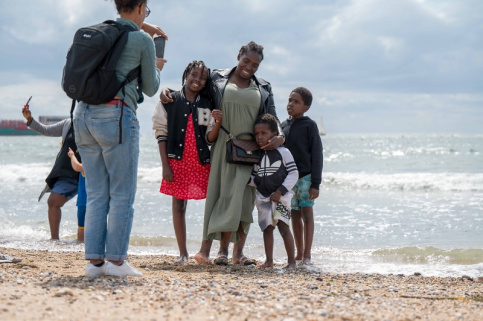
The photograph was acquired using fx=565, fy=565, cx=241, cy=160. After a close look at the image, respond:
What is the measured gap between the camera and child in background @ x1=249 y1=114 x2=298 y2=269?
512cm

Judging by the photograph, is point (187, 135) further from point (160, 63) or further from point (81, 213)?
point (81, 213)

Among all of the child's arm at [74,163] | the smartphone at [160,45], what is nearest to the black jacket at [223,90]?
the smartphone at [160,45]

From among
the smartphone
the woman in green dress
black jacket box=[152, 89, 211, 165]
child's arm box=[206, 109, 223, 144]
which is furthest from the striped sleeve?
the smartphone

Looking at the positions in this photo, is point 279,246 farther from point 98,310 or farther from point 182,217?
point 98,310

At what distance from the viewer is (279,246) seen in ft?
25.0

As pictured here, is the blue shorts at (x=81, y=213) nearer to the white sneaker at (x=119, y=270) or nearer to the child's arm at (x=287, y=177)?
the child's arm at (x=287, y=177)

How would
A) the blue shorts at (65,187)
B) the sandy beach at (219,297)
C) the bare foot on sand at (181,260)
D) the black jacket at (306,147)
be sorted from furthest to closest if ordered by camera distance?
the blue shorts at (65,187) < the black jacket at (306,147) < the bare foot on sand at (181,260) < the sandy beach at (219,297)

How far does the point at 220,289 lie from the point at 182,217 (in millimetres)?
1674

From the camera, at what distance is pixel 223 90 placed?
17.1 feet

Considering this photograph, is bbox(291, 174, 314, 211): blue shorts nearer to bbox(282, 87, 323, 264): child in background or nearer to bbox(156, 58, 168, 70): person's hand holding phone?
bbox(282, 87, 323, 264): child in background

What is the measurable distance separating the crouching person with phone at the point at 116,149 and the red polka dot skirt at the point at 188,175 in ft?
4.34

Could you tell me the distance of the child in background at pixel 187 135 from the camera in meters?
5.21

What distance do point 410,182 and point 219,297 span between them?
15154 mm

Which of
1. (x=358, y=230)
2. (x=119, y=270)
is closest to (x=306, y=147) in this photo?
(x=119, y=270)
